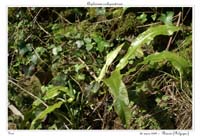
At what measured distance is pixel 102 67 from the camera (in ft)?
4.80

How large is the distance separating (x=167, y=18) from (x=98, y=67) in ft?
0.96

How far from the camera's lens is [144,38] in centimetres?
141

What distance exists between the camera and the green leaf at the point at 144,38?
1.40 m

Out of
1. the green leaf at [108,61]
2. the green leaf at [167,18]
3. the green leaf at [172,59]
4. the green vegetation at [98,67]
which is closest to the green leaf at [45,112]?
the green vegetation at [98,67]

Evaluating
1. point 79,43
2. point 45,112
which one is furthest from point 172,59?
point 45,112

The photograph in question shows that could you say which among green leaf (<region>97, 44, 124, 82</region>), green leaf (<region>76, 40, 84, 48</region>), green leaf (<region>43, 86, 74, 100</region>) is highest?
green leaf (<region>76, 40, 84, 48</region>)

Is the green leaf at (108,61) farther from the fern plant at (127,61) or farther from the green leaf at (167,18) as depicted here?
the green leaf at (167,18)

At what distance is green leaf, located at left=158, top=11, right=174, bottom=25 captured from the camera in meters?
1.47

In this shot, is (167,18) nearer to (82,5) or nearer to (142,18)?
(142,18)

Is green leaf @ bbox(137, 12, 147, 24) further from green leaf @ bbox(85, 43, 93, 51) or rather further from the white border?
green leaf @ bbox(85, 43, 93, 51)

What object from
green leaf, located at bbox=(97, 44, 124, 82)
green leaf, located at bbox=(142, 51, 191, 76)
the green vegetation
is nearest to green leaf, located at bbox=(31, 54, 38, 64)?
the green vegetation

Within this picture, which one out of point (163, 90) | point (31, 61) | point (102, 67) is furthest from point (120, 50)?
point (31, 61)

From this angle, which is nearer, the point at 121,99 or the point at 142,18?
the point at 121,99
